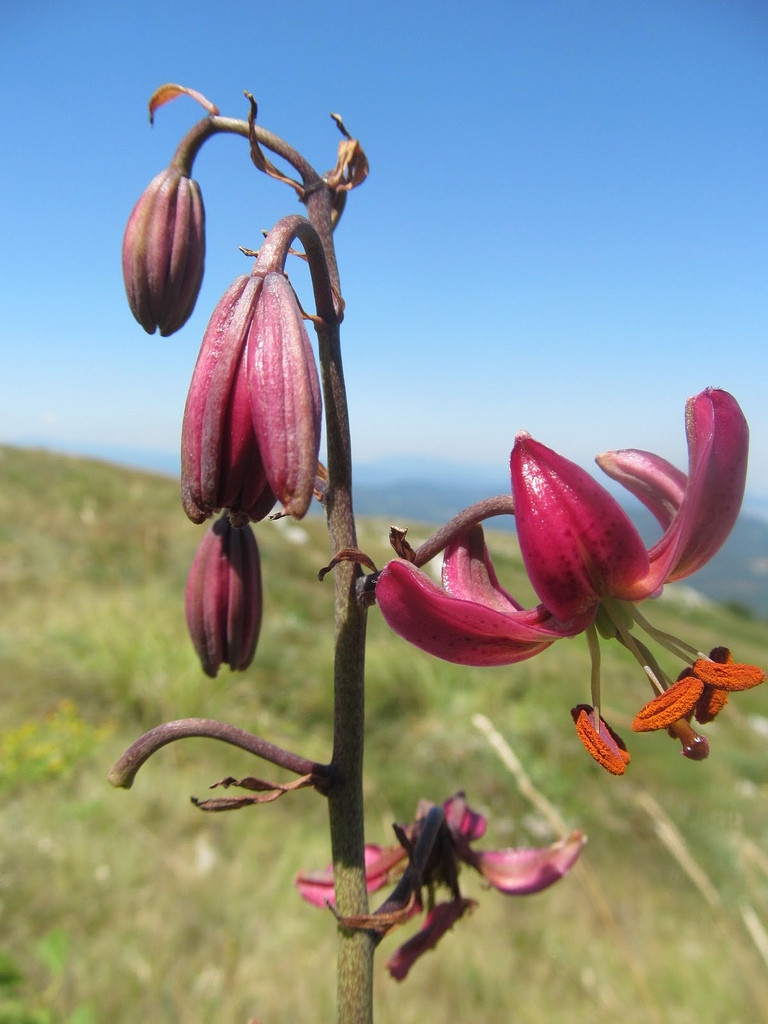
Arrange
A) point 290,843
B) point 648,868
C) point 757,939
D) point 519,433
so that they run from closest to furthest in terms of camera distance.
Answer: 1. point 519,433
2. point 757,939
3. point 290,843
4. point 648,868

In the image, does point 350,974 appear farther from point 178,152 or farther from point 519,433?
point 178,152

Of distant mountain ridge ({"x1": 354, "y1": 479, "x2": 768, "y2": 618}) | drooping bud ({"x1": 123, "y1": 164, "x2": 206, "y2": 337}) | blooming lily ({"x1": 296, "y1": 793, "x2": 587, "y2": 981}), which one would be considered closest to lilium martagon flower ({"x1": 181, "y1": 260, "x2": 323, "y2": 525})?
drooping bud ({"x1": 123, "y1": 164, "x2": 206, "y2": 337})

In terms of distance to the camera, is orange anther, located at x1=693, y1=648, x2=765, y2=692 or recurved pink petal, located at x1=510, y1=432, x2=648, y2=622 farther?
orange anther, located at x1=693, y1=648, x2=765, y2=692

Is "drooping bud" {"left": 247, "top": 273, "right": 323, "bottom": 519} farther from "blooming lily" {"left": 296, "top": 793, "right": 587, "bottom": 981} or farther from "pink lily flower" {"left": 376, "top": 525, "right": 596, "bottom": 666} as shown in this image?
"blooming lily" {"left": 296, "top": 793, "right": 587, "bottom": 981}

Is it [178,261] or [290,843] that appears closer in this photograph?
[178,261]

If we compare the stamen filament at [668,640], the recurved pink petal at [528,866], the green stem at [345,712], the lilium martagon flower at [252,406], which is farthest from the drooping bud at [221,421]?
→ the recurved pink petal at [528,866]

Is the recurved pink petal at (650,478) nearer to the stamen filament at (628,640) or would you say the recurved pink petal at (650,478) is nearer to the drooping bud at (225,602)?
the stamen filament at (628,640)

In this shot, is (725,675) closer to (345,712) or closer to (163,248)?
(345,712)

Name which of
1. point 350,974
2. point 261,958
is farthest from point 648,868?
point 350,974
